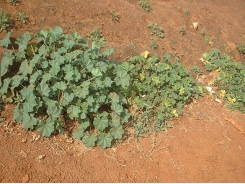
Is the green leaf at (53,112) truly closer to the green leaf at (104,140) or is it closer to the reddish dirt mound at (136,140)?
the reddish dirt mound at (136,140)

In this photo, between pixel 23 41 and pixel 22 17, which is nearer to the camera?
pixel 23 41

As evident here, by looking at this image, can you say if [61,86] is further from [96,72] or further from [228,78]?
[228,78]

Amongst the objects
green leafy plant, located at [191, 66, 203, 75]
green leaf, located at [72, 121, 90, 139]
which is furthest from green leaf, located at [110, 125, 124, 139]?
green leafy plant, located at [191, 66, 203, 75]

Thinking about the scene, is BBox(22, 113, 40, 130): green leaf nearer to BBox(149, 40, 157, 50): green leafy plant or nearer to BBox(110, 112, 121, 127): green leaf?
BBox(110, 112, 121, 127): green leaf

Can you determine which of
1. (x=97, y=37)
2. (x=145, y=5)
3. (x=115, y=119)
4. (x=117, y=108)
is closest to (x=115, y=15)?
(x=97, y=37)

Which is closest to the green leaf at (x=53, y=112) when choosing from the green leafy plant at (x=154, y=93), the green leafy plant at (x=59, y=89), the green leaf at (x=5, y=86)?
the green leafy plant at (x=59, y=89)

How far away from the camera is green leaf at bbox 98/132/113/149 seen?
3270mm

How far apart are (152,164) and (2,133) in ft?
7.13

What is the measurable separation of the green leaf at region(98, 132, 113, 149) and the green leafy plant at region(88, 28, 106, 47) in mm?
2002

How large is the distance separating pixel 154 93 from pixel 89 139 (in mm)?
1561

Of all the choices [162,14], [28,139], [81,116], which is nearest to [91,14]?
[162,14]

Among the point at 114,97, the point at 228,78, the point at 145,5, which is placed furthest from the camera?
the point at 145,5

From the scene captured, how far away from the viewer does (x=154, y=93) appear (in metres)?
4.16

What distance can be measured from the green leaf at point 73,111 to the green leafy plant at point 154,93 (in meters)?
1.06
